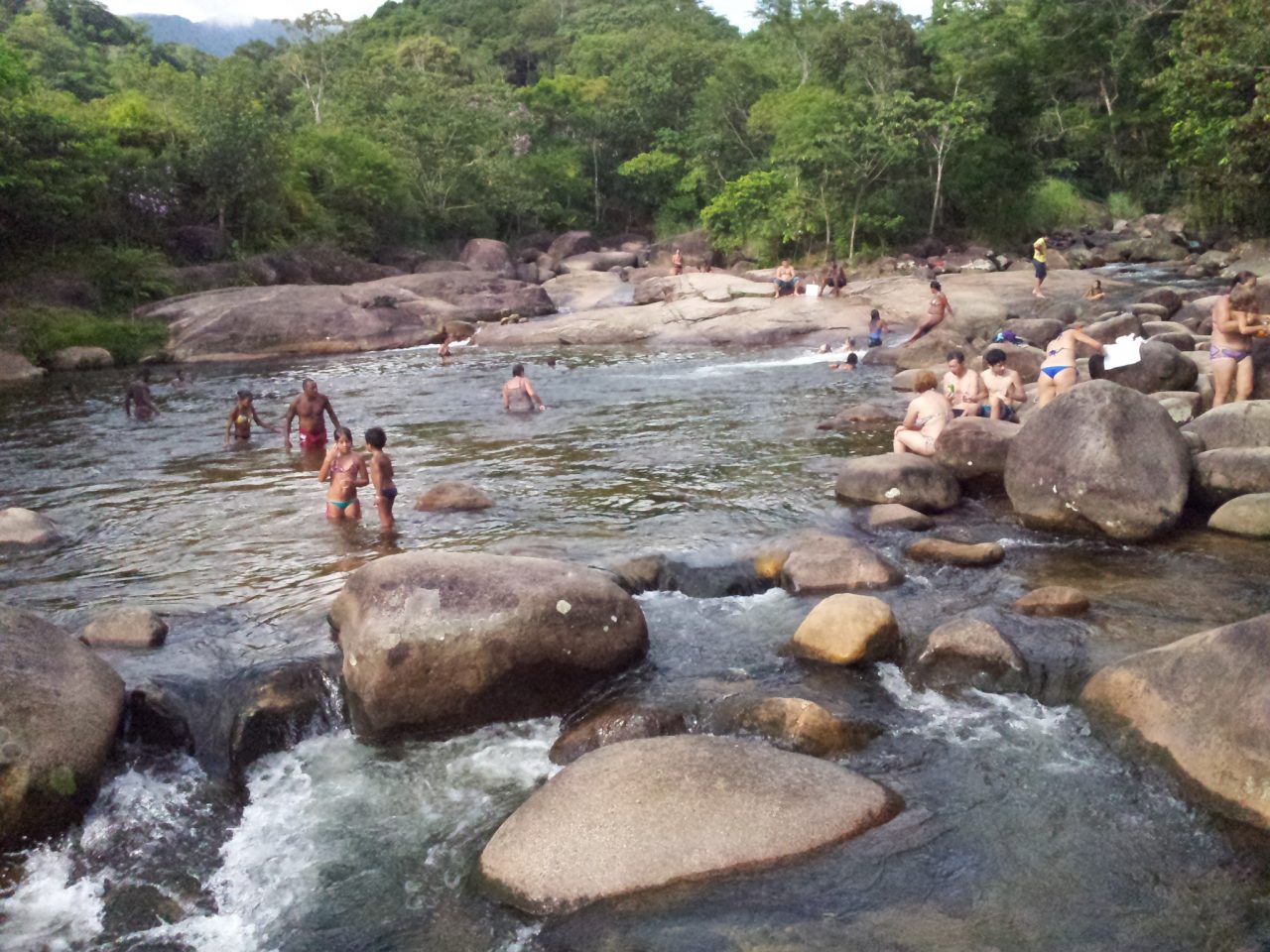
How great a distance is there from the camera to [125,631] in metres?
8.05

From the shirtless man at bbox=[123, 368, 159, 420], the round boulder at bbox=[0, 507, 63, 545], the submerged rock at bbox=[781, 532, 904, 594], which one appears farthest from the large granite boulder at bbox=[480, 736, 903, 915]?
the shirtless man at bbox=[123, 368, 159, 420]

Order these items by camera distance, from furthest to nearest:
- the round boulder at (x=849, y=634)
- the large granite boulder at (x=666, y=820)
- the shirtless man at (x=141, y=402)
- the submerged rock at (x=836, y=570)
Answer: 1. the shirtless man at (x=141, y=402)
2. the submerged rock at (x=836, y=570)
3. the round boulder at (x=849, y=634)
4. the large granite boulder at (x=666, y=820)

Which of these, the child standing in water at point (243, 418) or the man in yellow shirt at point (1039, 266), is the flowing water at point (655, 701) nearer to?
the child standing in water at point (243, 418)

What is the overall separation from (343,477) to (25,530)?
339cm

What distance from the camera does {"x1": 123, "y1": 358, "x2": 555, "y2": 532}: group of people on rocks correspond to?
1070 centimetres

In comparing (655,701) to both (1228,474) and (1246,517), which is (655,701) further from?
(1228,474)

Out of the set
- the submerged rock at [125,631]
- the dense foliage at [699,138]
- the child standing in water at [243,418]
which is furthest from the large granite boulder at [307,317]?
the submerged rock at [125,631]

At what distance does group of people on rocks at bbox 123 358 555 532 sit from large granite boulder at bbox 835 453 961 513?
492 centimetres

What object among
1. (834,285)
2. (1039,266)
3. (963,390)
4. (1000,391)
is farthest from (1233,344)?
(834,285)

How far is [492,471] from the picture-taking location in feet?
45.4

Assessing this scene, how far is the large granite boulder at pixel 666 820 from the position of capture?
5305 millimetres

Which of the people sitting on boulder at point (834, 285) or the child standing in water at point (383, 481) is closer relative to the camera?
the child standing in water at point (383, 481)

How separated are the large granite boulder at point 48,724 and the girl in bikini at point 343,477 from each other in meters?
4.57

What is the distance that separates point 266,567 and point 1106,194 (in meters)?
43.4
